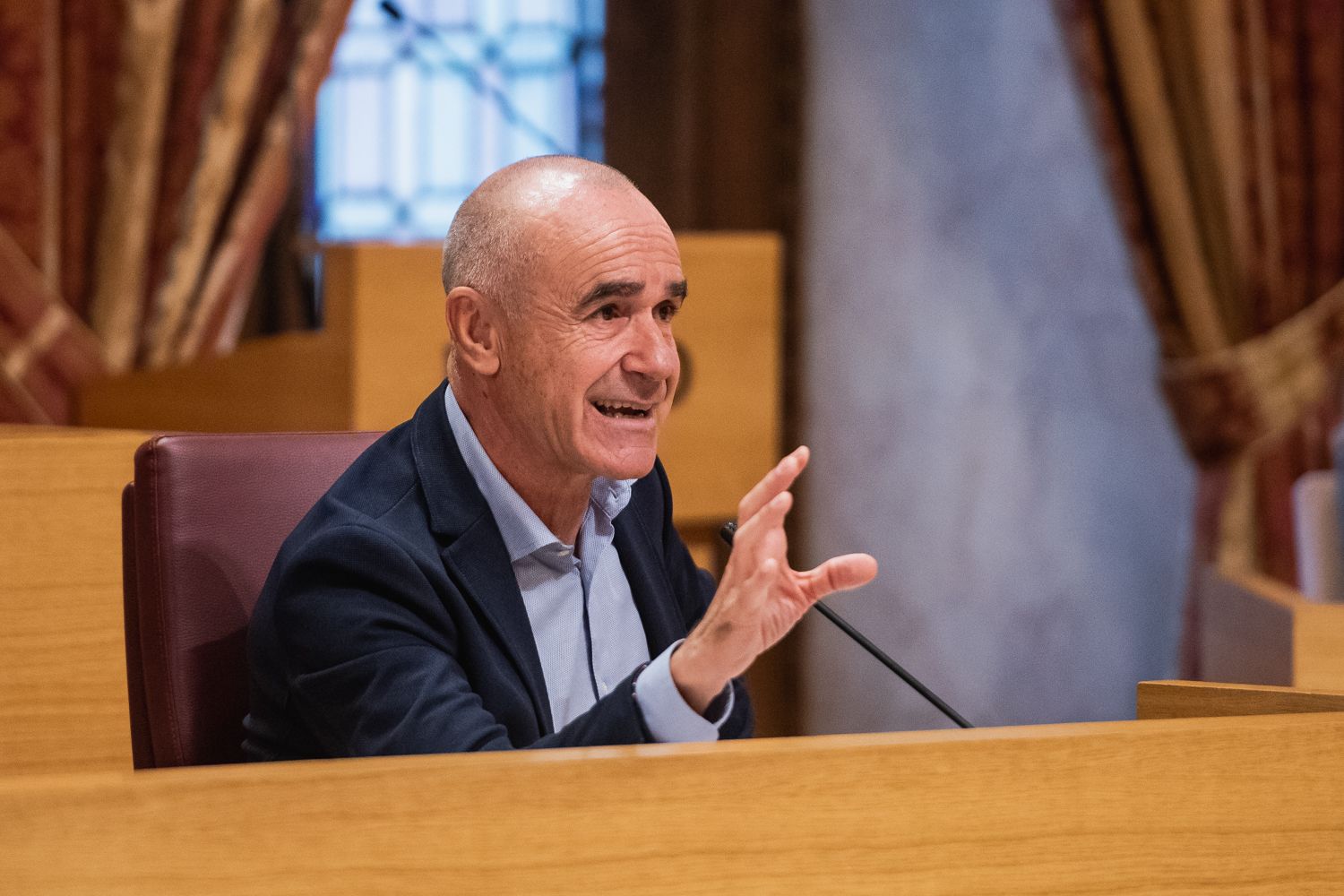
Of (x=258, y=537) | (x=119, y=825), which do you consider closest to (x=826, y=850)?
(x=119, y=825)

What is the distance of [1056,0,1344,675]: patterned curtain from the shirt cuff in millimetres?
2741

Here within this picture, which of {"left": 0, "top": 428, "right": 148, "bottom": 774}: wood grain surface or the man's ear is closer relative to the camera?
the man's ear

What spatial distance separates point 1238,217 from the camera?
11.9ft

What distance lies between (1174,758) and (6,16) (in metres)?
3.25

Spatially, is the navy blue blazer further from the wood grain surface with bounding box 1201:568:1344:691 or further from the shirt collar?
the wood grain surface with bounding box 1201:568:1344:691

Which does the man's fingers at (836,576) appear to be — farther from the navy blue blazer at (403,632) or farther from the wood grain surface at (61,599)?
the wood grain surface at (61,599)

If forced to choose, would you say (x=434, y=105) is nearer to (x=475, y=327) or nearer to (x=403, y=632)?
(x=475, y=327)

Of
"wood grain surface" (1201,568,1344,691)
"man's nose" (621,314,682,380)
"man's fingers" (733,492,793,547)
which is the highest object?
"man's nose" (621,314,682,380)

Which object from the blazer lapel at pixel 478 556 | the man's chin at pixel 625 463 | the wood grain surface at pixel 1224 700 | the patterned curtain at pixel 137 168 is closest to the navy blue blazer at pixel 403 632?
the blazer lapel at pixel 478 556

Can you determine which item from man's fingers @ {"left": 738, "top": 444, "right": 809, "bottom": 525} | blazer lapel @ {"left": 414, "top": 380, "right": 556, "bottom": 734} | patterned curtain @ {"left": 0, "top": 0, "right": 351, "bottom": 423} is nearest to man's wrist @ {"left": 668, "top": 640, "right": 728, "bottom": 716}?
man's fingers @ {"left": 738, "top": 444, "right": 809, "bottom": 525}

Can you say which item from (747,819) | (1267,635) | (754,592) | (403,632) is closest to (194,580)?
(403,632)

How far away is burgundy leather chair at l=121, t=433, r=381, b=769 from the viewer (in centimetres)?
133

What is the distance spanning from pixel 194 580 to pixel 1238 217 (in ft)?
9.50

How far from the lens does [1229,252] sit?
3.69 meters
